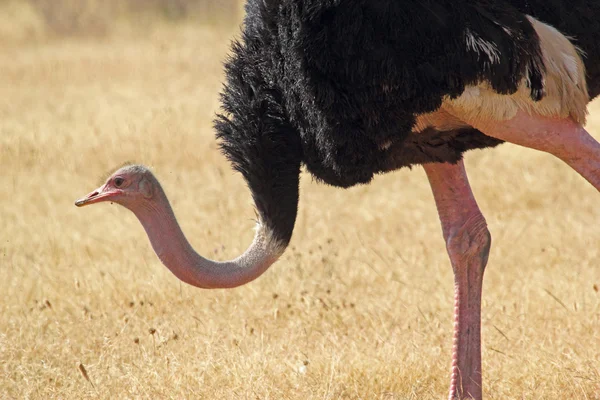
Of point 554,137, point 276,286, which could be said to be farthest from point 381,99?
point 276,286

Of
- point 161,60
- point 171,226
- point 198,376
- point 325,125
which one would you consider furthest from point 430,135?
Result: point 161,60

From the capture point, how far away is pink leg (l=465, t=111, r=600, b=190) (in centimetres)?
365

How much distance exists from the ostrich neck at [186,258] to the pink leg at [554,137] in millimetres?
912

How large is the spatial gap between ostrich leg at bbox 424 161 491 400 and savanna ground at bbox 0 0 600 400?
192 mm

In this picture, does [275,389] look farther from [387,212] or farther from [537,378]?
[387,212]

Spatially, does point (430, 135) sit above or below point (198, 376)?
above

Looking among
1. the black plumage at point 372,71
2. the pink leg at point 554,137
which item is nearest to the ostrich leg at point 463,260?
the black plumage at point 372,71

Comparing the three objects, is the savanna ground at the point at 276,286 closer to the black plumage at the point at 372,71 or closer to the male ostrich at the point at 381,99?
the male ostrich at the point at 381,99

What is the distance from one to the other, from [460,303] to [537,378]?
1.36 ft

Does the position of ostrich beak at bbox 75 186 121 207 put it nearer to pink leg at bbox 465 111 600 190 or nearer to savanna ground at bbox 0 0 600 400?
savanna ground at bbox 0 0 600 400

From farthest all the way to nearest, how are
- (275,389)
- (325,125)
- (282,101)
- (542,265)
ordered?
(542,265) → (275,389) → (282,101) → (325,125)

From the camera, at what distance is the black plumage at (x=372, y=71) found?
3479 mm

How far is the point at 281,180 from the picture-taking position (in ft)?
12.7

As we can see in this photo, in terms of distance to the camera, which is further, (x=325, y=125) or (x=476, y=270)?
(x=476, y=270)
